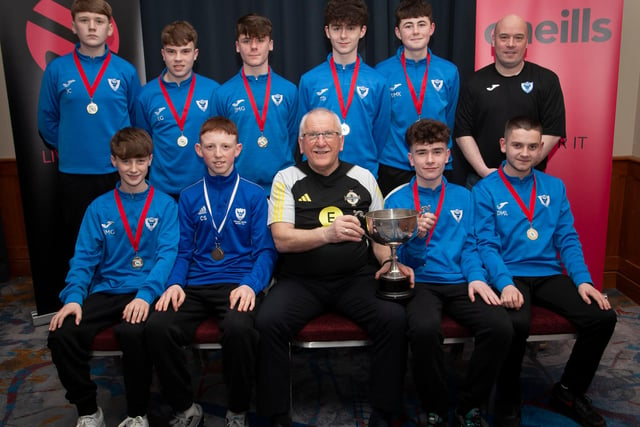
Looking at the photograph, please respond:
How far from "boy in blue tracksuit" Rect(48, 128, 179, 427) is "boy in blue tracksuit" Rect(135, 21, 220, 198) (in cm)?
55

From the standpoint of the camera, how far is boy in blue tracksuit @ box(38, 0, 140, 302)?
11.7 ft

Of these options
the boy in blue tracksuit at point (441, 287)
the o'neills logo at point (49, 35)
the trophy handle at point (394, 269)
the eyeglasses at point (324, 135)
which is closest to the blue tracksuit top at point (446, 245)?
the boy in blue tracksuit at point (441, 287)

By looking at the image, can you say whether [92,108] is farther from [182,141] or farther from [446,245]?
[446,245]

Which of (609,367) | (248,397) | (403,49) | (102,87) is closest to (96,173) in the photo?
(102,87)

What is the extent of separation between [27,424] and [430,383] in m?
2.06

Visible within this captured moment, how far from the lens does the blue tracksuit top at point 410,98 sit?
→ 3.59 m

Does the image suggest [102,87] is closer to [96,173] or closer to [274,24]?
[96,173]

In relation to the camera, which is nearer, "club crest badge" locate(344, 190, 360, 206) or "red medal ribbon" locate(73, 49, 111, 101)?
"club crest badge" locate(344, 190, 360, 206)

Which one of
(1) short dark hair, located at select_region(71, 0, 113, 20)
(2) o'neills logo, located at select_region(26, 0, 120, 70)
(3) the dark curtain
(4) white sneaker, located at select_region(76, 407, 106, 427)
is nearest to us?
(4) white sneaker, located at select_region(76, 407, 106, 427)

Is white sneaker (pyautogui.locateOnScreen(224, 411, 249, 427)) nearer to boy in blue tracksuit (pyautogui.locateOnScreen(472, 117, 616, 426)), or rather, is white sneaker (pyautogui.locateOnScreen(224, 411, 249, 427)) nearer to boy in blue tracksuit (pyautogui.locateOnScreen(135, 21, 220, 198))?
boy in blue tracksuit (pyautogui.locateOnScreen(472, 117, 616, 426))

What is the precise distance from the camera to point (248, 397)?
8.73ft

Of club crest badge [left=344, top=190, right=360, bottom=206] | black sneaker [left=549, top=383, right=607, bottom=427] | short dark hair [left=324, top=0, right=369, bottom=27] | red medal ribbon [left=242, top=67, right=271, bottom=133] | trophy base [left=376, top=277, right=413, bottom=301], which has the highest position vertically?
short dark hair [left=324, top=0, right=369, bottom=27]

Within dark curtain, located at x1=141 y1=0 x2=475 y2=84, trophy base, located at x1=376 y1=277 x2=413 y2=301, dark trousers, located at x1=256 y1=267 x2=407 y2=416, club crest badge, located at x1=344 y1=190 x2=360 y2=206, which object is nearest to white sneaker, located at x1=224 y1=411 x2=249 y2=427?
dark trousers, located at x1=256 y1=267 x2=407 y2=416

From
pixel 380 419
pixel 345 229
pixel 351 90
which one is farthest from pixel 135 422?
pixel 351 90
